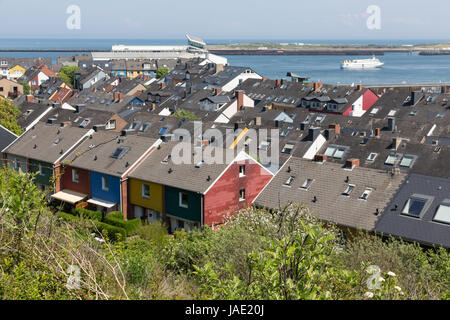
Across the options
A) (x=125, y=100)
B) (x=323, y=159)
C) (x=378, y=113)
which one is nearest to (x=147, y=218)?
(x=323, y=159)

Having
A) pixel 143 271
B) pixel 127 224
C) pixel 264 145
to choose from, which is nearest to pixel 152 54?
pixel 264 145

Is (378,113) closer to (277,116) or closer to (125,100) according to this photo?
(277,116)

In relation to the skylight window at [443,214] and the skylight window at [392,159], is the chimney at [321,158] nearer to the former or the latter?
the skylight window at [392,159]

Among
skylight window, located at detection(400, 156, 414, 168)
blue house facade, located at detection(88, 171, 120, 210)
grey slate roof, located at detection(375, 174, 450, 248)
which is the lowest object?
blue house facade, located at detection(88, 171, 120, 210)

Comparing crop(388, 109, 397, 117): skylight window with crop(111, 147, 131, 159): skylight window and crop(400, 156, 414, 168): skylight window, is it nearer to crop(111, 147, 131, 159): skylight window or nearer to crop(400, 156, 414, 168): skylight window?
crop(400, 156, 414, 168): skylight window

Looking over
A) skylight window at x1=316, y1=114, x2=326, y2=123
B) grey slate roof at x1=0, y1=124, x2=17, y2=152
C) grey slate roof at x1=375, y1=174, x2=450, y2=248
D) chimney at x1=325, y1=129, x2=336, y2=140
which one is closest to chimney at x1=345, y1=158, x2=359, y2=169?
grey slate roof at x1=375, y1=174, x2=450, y2=248

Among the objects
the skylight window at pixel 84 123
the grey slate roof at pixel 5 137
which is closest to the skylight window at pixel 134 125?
the skylight window at pixel 84 123

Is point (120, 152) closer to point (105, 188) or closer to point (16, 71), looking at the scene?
point (105, 188)
